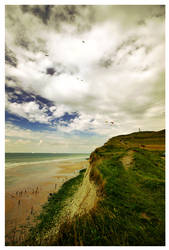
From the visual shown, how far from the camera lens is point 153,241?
3959mm

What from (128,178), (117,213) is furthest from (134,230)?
(128,178)

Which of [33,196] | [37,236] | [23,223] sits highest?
[37,236]

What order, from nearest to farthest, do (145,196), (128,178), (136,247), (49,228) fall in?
(136,247) < (145,196) < (128,178) < (49,228)

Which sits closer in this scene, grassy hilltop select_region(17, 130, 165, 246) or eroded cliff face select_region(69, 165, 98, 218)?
grassy hilltop select_region(17, 130, 165, 246)

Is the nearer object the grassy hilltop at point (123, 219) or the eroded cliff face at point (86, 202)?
the grassy hilltop at point (123, 219)

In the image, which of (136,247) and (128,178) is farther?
Answer: (128,178)

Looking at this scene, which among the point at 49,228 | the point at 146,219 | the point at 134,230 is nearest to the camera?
the point at 134,230

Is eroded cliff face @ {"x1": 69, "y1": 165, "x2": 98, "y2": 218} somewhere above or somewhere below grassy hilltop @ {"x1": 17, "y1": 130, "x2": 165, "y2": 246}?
below

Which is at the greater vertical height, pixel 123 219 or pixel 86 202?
pixel 123 219

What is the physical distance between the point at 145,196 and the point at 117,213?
7.35ft

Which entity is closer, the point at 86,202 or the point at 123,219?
the point at 123,219

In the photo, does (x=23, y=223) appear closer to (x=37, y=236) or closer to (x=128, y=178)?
(x=37, y=236)

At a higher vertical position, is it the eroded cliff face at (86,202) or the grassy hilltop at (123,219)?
the grassy hilltop at (123,219)

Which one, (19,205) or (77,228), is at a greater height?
(77,228)
